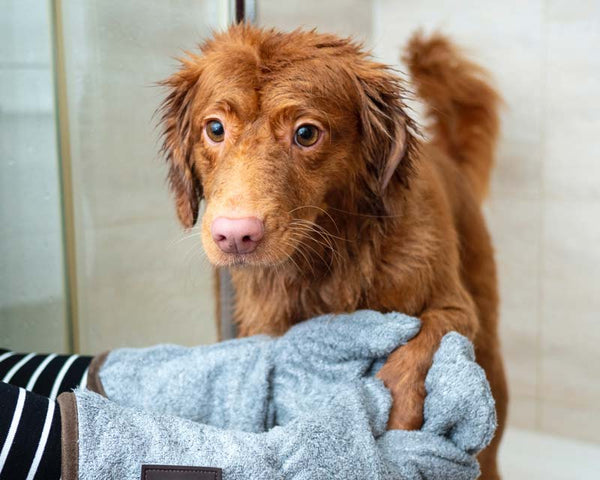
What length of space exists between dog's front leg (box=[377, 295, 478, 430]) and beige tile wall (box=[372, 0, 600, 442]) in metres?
0.83

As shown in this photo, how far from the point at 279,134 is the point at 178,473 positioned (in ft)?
1.13

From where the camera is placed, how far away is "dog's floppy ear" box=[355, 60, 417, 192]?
30.6 inches

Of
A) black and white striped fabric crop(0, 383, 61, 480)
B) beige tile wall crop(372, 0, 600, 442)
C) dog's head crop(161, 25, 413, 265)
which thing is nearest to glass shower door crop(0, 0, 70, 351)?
dog's head crop(161, 25, 413, 265)

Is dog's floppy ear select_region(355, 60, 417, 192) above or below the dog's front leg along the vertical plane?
above

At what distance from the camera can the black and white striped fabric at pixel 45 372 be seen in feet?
2.61

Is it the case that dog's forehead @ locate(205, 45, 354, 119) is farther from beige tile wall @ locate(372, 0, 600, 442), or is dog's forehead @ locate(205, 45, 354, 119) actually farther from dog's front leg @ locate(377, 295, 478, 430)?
beige tile wall @ locate(372, 0, 600, 442)

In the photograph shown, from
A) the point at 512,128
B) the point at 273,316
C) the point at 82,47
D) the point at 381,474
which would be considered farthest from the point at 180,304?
the point at 512,128

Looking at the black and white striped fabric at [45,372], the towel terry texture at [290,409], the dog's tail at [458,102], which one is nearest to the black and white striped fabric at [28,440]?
the towel terry texture at [290,409]

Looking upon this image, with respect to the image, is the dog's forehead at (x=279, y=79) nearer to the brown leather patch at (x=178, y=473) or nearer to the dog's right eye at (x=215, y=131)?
the dog's right eye at (x=215, y=131)

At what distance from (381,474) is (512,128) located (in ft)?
3.79

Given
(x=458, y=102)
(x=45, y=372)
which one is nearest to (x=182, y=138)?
(x=45, y=372)

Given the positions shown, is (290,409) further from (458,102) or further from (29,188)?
(458,102)

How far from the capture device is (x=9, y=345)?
95 cm

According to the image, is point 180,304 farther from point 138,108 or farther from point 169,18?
point 169,18
